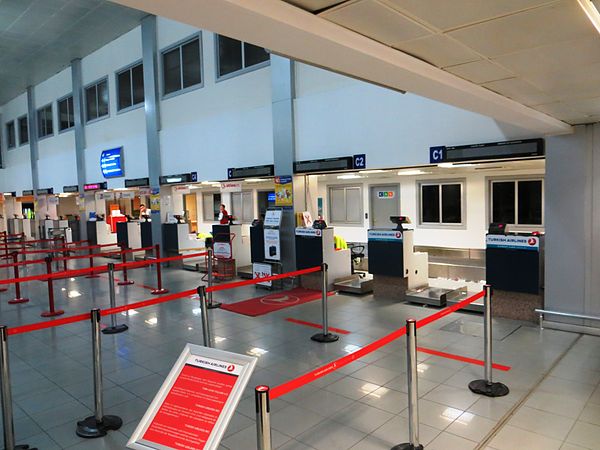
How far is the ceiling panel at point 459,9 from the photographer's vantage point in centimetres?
230

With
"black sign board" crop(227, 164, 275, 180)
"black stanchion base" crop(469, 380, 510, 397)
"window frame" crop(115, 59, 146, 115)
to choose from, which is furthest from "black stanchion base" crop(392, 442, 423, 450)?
"window frame" crop(115, 59, 146, 115)

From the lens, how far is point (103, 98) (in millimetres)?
15305

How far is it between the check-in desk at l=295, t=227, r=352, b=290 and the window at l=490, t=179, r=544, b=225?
4.37m

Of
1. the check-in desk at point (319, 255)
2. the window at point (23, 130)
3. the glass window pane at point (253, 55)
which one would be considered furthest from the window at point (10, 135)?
the check-in desk at point (319, 255)

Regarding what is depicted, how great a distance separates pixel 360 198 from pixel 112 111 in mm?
8604

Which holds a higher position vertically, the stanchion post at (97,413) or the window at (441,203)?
the window at (441,203)

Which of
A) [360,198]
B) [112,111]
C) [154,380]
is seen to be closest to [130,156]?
[112,111]

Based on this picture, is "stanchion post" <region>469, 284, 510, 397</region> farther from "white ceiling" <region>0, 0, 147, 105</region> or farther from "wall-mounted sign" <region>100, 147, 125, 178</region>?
"wall-mounted sign" <region>100, 147, 125, 178</region>

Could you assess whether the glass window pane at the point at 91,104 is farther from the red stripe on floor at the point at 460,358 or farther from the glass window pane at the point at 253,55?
the red stripe on floor at the point at 460,358

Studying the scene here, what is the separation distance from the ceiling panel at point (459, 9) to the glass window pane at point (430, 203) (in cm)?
990

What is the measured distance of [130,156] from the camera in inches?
550

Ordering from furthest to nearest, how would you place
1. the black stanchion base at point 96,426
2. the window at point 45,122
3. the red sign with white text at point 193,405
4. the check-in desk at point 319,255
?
the window at point 45,122, the check-in desk at point 319,255, the black stanchion base at point 96,426, the red sign with white text at point 193,405

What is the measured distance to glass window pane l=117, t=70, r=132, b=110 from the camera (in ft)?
46.2

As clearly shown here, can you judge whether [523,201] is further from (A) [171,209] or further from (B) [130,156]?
(B) [130,156]
